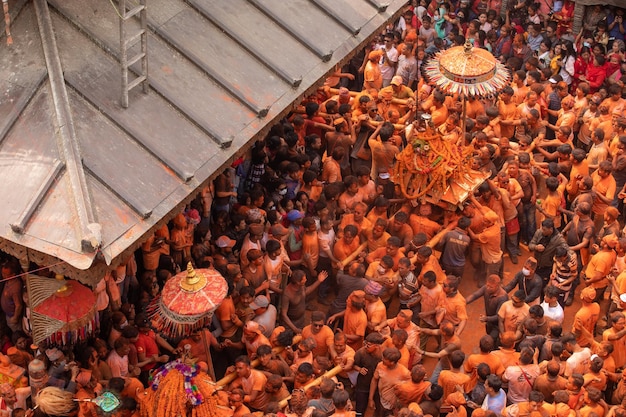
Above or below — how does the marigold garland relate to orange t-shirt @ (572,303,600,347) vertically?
above

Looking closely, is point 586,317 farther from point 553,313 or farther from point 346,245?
point 346,245

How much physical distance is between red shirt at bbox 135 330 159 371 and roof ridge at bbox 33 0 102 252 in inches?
105

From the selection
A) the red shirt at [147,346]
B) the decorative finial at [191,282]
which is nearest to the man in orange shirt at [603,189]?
the decorative finial at [191,282]

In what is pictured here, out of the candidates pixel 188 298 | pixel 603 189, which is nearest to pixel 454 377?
pixel 188 298

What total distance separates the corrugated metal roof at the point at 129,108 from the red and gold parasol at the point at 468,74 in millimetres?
1468

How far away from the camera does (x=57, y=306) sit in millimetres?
14375

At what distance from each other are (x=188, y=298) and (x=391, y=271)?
363cm

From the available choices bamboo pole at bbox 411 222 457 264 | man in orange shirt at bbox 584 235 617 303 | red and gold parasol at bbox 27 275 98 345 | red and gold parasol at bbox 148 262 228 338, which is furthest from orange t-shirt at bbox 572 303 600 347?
red and gold parasol at bbox 27 275 98 345

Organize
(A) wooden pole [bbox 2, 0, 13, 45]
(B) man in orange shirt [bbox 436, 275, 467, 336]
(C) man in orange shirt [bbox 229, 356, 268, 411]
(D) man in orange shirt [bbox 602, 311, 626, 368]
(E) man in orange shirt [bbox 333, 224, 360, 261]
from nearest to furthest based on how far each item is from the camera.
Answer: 1. (A) wooden pole [bbox 2, 0, 13, 45]
2. (C) man in orange shirt [bbox 229, 356, 268, 411]
3. (D) man in orange shirt [bbox 602, 311, 626, 368]
4. (B) man in orange shirt [bbox 436, 275, 467, 336]
5. (E) man in orange shirt [bbox 333, 224, 360, 261]

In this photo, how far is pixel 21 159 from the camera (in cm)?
1384

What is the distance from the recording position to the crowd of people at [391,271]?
49.2 feet

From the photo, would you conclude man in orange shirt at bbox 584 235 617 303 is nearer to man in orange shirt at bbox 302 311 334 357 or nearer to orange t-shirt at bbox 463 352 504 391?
orange t-shirt at bbox 463 352 504 391

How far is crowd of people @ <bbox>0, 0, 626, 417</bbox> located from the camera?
1498 cm

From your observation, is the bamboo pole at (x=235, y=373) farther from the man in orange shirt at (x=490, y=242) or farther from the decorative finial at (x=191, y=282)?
the man in orange shirt at (x=490, y=242)
